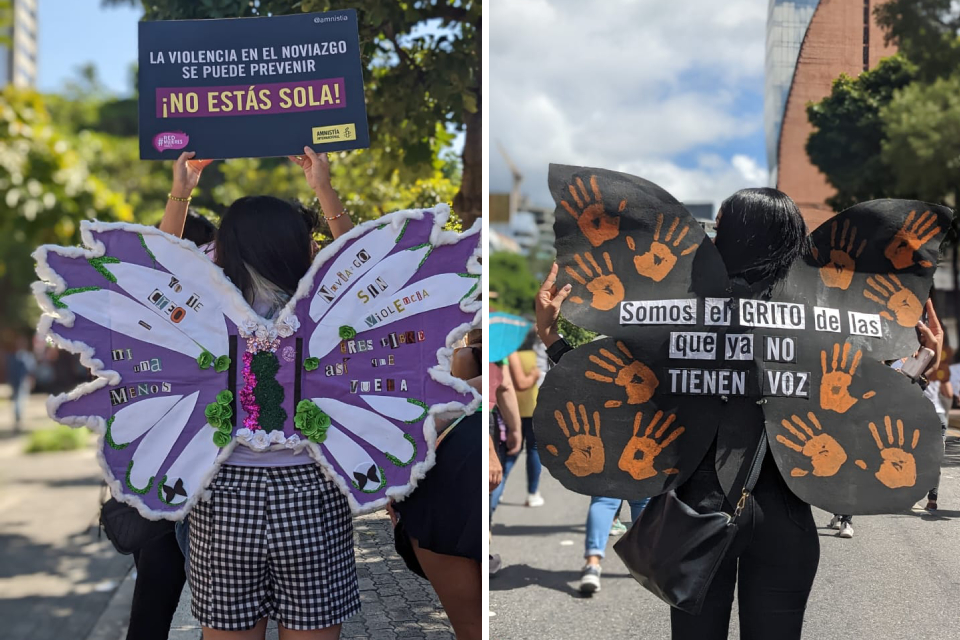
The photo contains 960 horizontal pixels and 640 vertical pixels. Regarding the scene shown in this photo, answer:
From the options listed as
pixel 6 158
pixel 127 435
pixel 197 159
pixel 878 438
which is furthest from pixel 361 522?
pixel 6 158

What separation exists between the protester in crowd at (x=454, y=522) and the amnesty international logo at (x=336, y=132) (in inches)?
29.0

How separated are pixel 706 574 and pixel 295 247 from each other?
125cm

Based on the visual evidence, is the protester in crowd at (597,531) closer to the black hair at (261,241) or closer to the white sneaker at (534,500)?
the white sneaker at (534,500)

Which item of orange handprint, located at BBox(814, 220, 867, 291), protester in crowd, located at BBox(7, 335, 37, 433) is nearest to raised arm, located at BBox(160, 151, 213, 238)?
orange handprint, located at BBox(814, 220, 867, 291)

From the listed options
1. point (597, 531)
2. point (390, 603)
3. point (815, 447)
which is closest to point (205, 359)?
point (390, 603)

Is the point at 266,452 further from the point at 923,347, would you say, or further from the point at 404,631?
the point at 923,347

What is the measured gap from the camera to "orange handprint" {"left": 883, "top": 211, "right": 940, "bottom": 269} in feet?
7.54

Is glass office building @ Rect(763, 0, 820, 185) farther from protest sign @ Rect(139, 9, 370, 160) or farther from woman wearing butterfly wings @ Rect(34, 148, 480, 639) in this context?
protest sign @ Rect(139, 9, 370, 160)

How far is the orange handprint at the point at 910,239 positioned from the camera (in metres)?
2.30

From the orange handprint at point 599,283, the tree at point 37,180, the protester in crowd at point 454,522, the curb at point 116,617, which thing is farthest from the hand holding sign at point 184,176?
the curb at point 116,617

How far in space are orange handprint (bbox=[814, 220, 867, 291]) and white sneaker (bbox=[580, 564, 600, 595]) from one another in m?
1.26

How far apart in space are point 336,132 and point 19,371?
59.6 feet

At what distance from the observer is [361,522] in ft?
8.05

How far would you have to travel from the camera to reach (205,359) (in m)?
2.22
